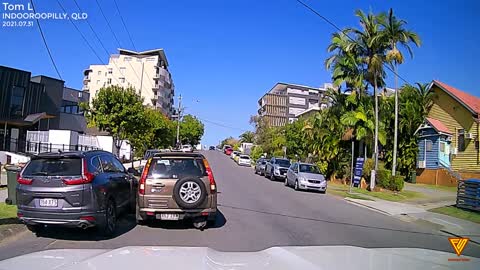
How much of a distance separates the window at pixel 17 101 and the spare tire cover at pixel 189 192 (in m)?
34.7

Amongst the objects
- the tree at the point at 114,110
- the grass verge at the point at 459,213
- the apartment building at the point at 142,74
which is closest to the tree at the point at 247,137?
the apartment building at the point at 142,74

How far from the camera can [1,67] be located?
36.9m

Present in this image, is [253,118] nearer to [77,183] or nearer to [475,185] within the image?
[475,185]

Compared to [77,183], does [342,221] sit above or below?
below

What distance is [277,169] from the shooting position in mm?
32656

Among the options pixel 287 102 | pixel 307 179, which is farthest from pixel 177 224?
pixel 287 102

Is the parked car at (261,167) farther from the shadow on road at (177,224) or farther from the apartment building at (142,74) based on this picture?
the apartment building at (142,74)

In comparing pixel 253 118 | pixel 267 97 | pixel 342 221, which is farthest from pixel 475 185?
pixel 267 97

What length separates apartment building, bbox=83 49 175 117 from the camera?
9975 cm

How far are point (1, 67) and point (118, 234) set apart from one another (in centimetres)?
3392

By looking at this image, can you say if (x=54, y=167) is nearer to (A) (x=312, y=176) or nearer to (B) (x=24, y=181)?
(B) (x=24, y=181)

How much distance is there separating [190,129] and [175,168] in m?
101

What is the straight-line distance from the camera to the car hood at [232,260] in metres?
3.79

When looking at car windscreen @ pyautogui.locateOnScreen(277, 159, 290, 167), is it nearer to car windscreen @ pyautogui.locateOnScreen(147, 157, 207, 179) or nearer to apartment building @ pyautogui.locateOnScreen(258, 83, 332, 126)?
car windscreen @ pyautogui.locateOnScreen(147, 157, 207, 179)
